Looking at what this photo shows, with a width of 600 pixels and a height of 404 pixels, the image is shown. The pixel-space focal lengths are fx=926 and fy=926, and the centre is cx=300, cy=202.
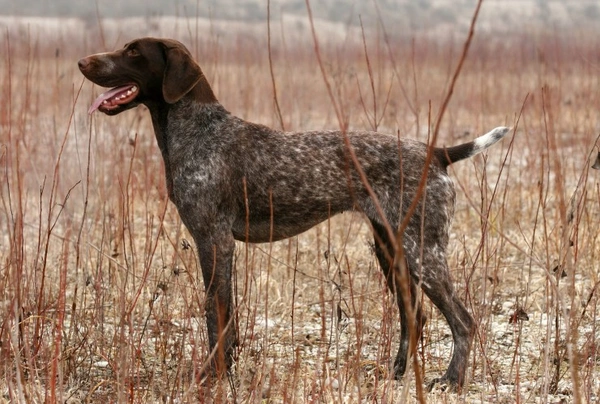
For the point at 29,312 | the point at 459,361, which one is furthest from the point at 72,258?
the point at 459,361

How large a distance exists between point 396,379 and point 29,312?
1.68 meters

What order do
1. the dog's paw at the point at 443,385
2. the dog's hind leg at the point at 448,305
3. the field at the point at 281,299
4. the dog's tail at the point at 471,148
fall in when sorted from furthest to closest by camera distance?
the dog's tail at the point at 471,148, the dog's hind leg at the point at 448,305, the dog's paw at the point at 443,385, the field at the point at 281,299

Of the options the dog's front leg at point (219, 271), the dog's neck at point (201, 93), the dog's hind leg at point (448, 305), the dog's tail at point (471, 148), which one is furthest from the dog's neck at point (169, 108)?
the dog's hind leg at point (448, 305)

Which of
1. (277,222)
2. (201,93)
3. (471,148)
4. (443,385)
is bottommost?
(443,385)

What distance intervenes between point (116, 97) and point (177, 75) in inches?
11.3

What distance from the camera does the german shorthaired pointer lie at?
13.4ft

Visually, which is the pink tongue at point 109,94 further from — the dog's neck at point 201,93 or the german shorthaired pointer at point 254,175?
the dog's neck at point 201,93

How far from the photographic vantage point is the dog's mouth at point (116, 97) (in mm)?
4016

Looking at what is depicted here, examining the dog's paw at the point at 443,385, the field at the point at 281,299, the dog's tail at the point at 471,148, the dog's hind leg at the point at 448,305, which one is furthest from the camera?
the dog's tail at the point at 471,148

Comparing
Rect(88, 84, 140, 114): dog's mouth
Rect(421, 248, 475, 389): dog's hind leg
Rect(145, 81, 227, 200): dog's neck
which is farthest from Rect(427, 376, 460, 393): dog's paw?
Rect(88, 84, 140, 114): dog's mouth

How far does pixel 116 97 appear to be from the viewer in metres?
4.09

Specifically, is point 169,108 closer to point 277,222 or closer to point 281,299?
point 277,222

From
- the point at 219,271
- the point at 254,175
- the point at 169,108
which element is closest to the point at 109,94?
the point at 169,108

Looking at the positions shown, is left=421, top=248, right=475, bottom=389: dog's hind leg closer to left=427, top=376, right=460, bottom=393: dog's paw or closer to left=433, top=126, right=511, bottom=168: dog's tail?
left=427, top=376, right=460, bottom=393: dog's paw
